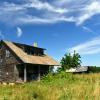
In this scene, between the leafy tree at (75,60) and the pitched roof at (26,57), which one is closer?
the pitched roof at (26,57)

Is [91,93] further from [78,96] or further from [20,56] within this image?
[20,56]

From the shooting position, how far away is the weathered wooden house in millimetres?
45750

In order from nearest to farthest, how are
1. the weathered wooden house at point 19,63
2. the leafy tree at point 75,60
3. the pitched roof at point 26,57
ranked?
1. the pitched roof at point 26,57
2. the weathered wooden house at point 19,63
3. the leafy tree at point 75,60

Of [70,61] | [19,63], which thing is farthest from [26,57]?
[70,61]

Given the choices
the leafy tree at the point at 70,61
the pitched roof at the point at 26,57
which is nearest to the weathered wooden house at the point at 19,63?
the pitched roof at the point at 26,57

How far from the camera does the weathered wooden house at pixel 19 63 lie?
150ft

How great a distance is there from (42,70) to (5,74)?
22.1ft

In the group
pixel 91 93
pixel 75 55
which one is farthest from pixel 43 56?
pixel 91 93

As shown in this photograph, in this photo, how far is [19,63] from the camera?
45344mm

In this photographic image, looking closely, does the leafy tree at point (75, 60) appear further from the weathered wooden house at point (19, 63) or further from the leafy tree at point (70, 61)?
the weathered wooden house at point (19, 63)

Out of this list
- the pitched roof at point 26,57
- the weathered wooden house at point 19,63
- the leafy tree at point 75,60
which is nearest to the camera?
the pitched roof at point 26,57

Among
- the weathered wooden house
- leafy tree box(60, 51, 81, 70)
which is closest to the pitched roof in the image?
the weathered wooden house

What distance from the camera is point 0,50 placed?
4856 cm

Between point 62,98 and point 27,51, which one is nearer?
point 62,98
